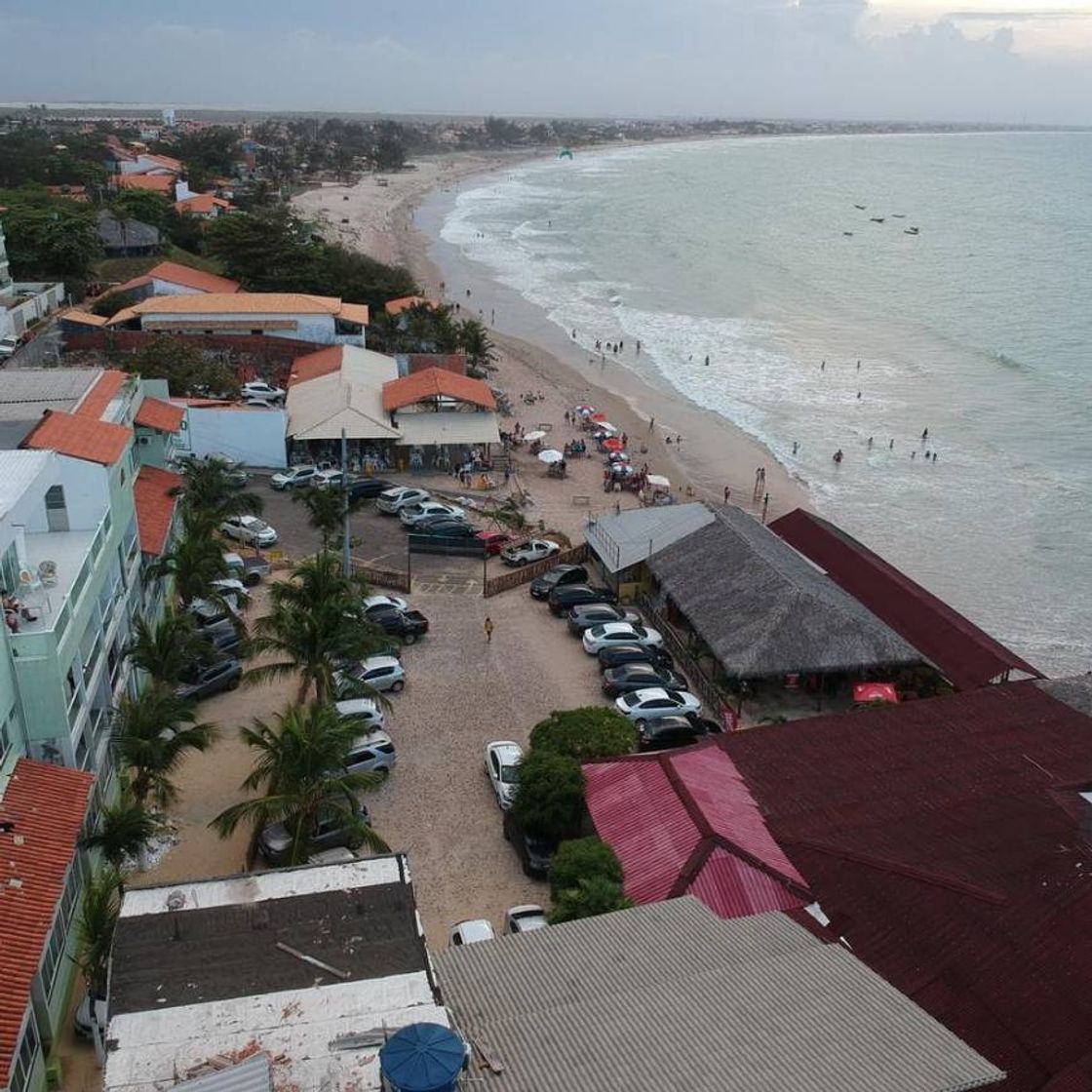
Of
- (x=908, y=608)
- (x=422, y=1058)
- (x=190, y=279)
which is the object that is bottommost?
(x=908, y=608)

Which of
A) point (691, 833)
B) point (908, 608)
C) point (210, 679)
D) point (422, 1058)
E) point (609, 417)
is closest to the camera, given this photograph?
point (422, 1058)

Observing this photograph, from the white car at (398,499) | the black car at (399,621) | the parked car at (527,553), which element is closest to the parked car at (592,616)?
the parked car at (527,553)

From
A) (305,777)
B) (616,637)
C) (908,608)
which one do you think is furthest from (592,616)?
(305,777)

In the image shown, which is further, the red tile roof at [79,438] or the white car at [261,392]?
the white car at [261,392]

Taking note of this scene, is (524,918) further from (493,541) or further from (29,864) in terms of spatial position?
(493,541)

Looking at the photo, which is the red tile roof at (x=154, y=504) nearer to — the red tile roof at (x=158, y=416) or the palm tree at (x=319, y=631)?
the red tile roof at (x=158, y=416)

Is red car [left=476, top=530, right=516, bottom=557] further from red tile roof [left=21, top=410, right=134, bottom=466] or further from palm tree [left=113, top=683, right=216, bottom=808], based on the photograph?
palm tree [left=113, top=683, right=216, bottom=808]
